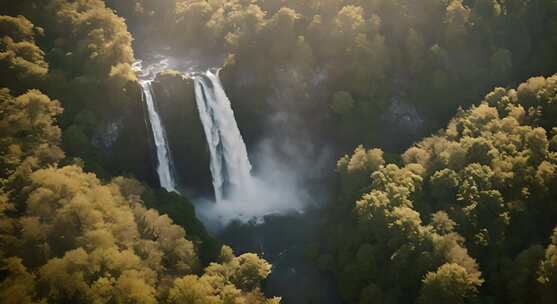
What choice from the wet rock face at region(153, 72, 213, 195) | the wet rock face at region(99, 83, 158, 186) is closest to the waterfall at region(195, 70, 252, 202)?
the wet rock face at region(153, 72, 213, 195)

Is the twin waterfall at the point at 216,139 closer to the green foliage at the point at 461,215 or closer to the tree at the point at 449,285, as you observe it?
the green foliage at the point at 461,215

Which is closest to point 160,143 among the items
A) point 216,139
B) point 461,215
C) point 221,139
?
point 216,139

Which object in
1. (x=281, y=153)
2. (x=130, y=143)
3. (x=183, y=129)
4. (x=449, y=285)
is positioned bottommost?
(x=449, y=285)

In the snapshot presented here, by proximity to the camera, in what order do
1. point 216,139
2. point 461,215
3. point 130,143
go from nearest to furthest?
point 461,215 → point 130,143 → point 216,139

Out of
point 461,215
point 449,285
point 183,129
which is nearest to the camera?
point 449,285

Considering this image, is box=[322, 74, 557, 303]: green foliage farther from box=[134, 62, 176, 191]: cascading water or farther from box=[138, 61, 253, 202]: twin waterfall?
box=[134, 62, 176, 191]: cascading water

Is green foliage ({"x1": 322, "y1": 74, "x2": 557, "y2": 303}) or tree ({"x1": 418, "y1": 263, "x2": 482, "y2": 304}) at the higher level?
green foliage ({"x1": 322, "y1": 74, "x2": 557, "y2": 303})

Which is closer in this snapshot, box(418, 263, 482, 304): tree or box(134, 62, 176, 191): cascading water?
box(418, 263, 482, 304): tree

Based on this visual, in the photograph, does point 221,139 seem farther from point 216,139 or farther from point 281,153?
point 281,153
